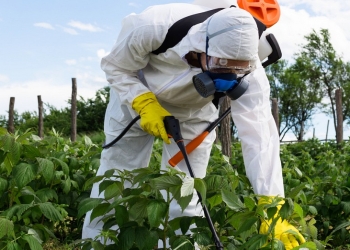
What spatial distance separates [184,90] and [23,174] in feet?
3.03

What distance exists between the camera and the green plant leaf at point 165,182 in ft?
6.81

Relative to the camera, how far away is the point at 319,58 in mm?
35000

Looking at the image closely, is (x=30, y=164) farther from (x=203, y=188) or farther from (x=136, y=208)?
(x=203, y=188)

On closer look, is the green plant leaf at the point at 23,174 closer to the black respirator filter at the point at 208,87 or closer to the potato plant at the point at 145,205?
the potato plant at the point at 145,205

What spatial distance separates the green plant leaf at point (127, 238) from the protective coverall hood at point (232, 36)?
2.77ft

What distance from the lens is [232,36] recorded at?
8.14 ft

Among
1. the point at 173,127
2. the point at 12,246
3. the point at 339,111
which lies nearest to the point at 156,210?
the point at 12,246

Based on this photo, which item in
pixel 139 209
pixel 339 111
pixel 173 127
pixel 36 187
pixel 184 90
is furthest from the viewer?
pixel 339 111

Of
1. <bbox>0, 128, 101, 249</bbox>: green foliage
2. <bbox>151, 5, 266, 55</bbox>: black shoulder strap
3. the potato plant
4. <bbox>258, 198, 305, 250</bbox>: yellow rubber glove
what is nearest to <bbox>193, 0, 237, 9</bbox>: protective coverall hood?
<bbox>151, 5, 266, 55</bbox>: black shoulder strap

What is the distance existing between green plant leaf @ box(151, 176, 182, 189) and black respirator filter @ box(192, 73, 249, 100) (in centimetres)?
62

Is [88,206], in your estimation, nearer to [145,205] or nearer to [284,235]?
[145,205]

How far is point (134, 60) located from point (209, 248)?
115cm

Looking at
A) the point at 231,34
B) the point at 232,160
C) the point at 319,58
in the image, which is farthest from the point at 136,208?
the point at 319,58

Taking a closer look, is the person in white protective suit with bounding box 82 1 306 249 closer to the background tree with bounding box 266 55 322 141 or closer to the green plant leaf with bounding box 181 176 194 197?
the green plant leaf with bounding box 181 176 194 197
